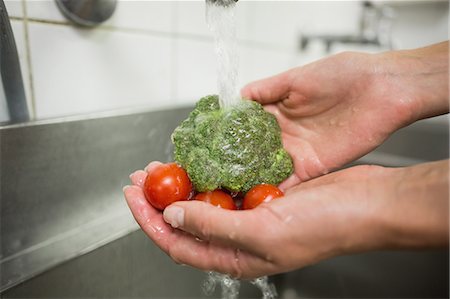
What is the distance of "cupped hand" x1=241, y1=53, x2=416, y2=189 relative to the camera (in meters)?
0.75

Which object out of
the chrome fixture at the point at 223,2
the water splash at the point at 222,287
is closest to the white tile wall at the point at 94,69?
the chrome fixture at the point at 223,2

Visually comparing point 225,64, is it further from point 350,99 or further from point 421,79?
point 421,79

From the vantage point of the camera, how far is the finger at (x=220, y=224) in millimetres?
472

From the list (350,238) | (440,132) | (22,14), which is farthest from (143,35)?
(440,132)

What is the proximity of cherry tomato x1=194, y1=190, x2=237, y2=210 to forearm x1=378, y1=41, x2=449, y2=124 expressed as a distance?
0.39 meters

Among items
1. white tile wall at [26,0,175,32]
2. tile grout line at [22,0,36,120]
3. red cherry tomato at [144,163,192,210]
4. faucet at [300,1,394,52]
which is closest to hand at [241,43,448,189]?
red cherry tomato at [144,163,192,210]

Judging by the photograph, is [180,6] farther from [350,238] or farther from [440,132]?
[440,132]

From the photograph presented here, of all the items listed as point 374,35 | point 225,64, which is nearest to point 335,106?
point 225,64

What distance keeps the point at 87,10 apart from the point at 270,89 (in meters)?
0.45

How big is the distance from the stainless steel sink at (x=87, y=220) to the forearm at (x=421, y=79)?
21.9 inches

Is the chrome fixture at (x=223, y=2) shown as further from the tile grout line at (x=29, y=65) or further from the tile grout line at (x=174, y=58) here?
the tile grout line at (x=174, y=58)

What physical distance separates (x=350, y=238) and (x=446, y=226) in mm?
117

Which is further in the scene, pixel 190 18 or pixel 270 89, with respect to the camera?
pixel 190 18

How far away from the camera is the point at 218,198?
2.17 ft
